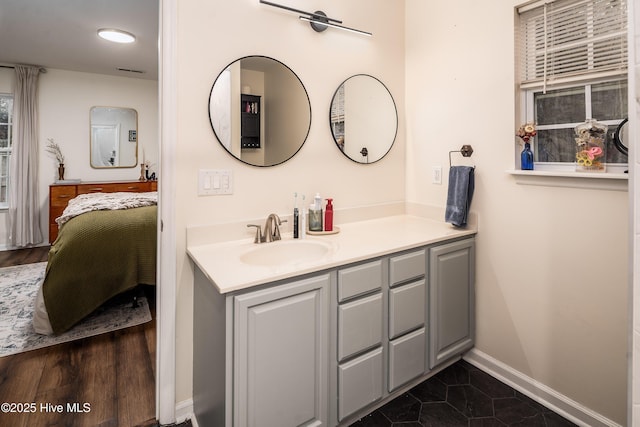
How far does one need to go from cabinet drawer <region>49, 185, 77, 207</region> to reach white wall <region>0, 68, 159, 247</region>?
441 millimetres

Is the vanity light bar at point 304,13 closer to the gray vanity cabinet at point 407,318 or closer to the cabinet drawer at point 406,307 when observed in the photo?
the gray vanity cabinet at point 407,318

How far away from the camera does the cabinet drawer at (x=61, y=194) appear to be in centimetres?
468

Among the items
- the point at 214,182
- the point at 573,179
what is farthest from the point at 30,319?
the point at 573,179

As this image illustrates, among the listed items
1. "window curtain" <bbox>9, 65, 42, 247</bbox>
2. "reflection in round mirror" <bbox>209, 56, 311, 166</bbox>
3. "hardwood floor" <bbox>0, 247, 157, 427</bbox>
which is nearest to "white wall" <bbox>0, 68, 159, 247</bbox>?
"window curtain" <bbox>9, 65, 42, 247</bbox>

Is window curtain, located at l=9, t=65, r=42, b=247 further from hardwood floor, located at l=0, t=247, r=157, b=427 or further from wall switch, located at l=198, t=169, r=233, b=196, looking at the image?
wall switch, located at l=198, t=169, r=233, b=196

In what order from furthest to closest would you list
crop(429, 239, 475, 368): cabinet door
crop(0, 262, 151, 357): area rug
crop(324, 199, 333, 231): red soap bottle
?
crop(0, 262, 151, 357): area rug < crop(324, 199, 333, 231): red soap bottle < crop(429, 239, 475, 368): cabinet door

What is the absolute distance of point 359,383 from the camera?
5.09ft

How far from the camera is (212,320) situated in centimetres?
137

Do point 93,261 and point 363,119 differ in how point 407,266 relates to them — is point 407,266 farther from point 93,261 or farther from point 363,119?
point 93,261

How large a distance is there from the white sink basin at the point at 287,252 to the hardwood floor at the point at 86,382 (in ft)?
3.11

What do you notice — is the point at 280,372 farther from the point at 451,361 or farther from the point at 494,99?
the point at 494,99

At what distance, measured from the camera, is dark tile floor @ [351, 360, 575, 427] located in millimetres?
1636

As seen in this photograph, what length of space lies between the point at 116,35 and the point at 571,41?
395 cm

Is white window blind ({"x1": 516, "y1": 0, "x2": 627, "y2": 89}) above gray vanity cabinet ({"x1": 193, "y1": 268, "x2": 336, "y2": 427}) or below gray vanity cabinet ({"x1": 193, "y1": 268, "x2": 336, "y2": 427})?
above
